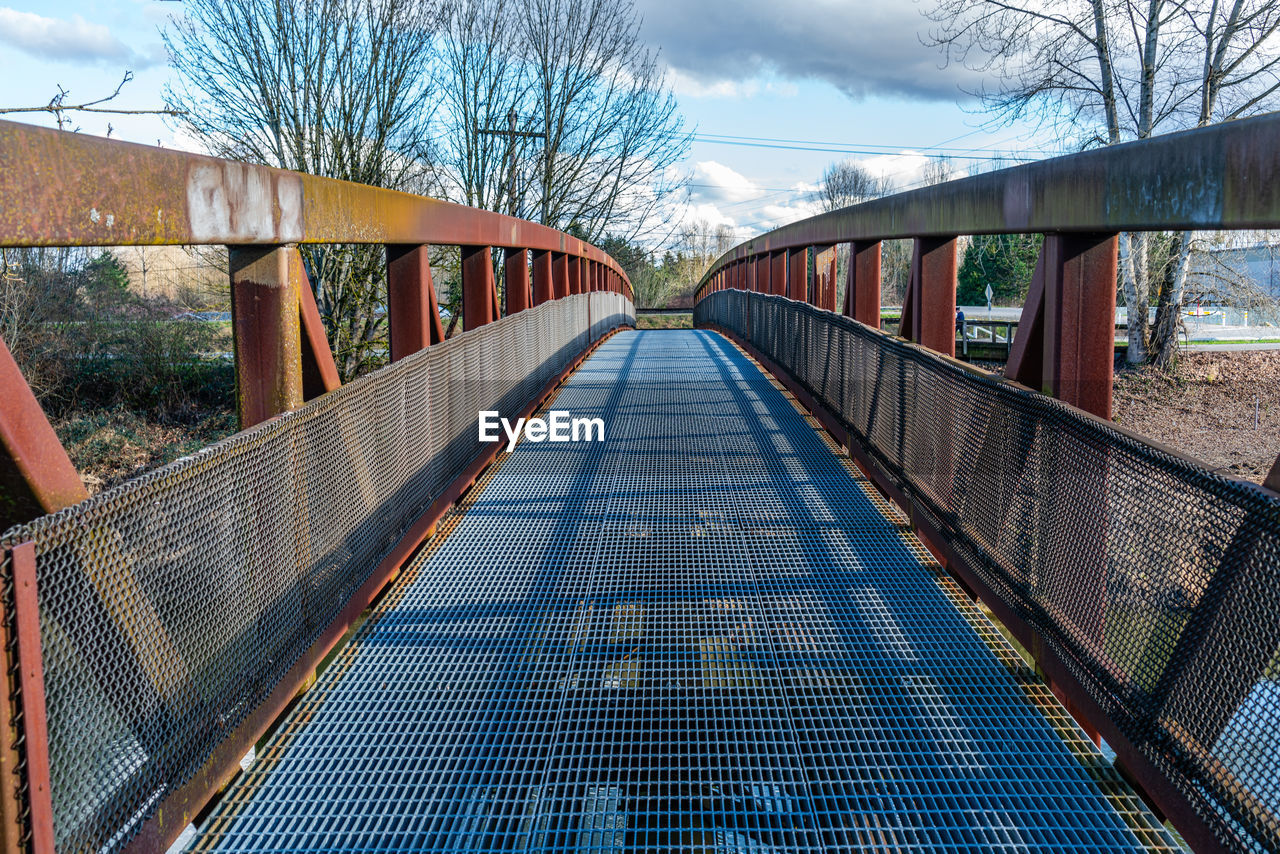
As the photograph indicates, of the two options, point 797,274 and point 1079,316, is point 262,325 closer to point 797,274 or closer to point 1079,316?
point 1079,316

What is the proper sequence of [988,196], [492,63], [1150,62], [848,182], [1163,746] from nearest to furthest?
[1163,746], [988,196], [1150,62], [492,63], [848,182]

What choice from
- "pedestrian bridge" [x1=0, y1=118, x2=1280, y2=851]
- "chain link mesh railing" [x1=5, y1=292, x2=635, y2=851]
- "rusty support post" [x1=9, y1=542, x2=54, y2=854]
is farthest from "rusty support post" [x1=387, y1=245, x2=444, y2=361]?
"rusty support post" [x1=9, y1=542, x2=54, y2=854]

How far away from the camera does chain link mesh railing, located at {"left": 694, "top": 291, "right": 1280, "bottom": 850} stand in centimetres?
186

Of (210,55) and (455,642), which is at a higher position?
(210,55)

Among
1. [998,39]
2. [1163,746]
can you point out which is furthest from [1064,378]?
[998,39]

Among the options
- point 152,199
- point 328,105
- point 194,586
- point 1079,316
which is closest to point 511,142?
point 328,105

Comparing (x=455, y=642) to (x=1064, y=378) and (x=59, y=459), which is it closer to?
(x=59, y=459)

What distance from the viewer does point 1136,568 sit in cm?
237

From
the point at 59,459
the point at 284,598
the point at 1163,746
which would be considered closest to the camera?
the point at 59,459

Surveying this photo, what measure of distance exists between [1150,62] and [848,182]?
2937 inches

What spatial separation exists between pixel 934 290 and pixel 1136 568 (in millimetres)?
3272

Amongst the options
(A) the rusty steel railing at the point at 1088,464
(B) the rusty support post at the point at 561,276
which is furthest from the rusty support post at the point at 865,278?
(B) the rusty support post at the point at 561,276

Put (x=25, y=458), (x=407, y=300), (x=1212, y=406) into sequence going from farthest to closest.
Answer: (x=1212, y=406), (x=407, y=300), (x=25, y=458)

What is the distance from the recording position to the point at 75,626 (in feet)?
5.75
